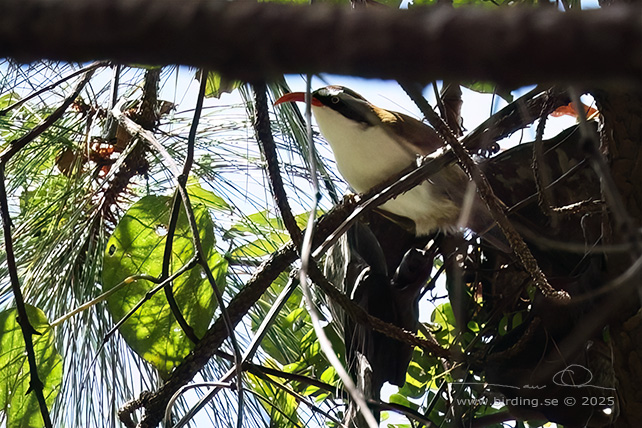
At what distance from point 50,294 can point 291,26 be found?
4.35 ft

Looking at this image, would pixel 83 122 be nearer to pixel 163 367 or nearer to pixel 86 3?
pixel 163 367

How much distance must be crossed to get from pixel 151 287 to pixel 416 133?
80cm

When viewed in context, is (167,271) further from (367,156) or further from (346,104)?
(346,104)

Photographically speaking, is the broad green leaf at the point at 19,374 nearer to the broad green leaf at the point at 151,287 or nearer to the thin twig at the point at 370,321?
the broad green leaf at the point at 151,287

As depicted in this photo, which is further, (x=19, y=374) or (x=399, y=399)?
(x=399, y=399)

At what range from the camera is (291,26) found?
216mm

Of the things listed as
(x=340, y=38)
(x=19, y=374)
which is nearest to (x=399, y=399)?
(x=19, y=374)

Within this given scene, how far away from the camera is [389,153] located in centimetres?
170

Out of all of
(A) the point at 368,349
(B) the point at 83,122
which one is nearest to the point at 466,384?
(A) the point at 368,349

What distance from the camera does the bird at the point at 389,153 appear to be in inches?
62.5

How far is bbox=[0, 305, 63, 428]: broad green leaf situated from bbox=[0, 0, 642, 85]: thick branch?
1.03 metres

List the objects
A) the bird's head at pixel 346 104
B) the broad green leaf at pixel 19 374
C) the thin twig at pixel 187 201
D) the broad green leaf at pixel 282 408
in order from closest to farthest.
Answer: the thin twig at pixel 187 201, the broad green leaf at pixel 19 374, the broad green leaf at pixel 282 408, the bird's head at pixel 346 104

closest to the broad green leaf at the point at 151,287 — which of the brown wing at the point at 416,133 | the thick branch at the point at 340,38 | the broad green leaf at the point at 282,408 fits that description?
the broad green leaf at the point at 282,408

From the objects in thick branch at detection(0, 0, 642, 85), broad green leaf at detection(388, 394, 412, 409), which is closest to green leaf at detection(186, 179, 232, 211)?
broad green leaf at detection(388, 394, 412, 409)
